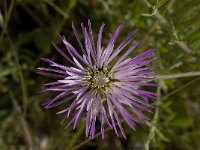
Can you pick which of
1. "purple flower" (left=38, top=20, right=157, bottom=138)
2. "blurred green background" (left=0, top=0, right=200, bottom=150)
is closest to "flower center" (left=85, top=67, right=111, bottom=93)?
"purple flower" (left=38, top=20, right=157, bottom=138)

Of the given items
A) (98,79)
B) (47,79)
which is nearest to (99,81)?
Answer: (98,79)

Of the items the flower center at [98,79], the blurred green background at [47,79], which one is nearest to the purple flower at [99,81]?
the flower center at [98,79]

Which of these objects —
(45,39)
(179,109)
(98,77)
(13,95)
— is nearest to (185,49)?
(98,77)

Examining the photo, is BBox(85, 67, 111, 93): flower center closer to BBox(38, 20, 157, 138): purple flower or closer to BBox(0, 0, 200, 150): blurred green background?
BBox(38, 20, 157, 138): purple flower

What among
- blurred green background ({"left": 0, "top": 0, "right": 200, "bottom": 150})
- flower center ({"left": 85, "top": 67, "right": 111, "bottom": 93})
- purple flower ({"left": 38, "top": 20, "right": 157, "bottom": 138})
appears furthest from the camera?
blurred green background ({"left": 0, "top": 0, "right": 200, "bottom": 150})

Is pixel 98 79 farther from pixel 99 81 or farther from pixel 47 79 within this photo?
pixel 47 79
